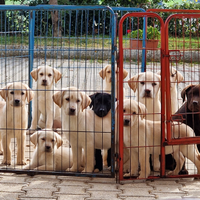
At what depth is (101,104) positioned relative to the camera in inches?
202

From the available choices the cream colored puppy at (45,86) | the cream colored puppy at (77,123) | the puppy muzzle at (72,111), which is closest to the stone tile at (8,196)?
the cream colored puppy at (77,123)

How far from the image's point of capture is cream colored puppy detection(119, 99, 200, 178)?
471 centimetres

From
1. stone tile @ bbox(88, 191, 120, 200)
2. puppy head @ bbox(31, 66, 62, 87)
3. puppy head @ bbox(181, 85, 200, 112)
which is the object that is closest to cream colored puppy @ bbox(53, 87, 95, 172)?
stone tile @ bbox(88, 191, 120, 200)

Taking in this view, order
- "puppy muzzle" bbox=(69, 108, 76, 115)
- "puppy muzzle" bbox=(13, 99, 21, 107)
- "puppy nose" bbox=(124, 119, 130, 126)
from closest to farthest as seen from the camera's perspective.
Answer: "puppy nose" bbox=(124, 119, 130, 126) < "puppy muzzle" bbox=(69, 108, 76, 115) < "puppy muzzle" bbox=(13, 99, 21, 107)

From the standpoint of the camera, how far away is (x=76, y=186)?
4.60 metres

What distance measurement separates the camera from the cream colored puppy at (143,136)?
4.71 metres

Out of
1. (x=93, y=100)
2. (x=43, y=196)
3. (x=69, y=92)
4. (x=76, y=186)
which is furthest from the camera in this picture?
(x=93, y=100)

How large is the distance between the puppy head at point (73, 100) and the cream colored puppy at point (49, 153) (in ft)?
1.19

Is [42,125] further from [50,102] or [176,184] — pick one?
[176,184]

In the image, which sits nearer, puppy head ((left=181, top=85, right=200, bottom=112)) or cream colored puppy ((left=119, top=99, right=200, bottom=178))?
cream colored puppy ((left=119, top=99, right=200, bottom=178))

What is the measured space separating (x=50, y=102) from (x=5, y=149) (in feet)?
5.91

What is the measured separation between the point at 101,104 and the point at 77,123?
41 cm

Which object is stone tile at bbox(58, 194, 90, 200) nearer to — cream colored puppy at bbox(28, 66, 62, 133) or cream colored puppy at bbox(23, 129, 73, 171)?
cream colored puppy at bbox(23, 129, 73, 171)

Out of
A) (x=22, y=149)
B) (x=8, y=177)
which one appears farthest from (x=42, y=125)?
(x=8, y=177)
